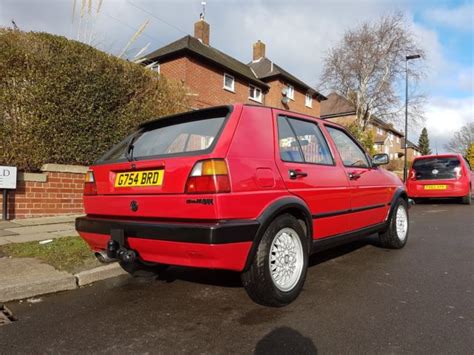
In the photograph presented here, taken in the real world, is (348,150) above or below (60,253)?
above

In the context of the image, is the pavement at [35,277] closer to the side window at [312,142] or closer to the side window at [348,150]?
the side window at [312,142]

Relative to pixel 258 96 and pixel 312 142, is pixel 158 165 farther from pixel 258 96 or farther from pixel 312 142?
pixel 258 96

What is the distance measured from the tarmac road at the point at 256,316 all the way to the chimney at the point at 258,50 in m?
26.7

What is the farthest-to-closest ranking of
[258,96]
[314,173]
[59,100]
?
1. [258,96]
2. [59,100]
3. [314,173]

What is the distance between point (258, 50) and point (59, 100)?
23926mm

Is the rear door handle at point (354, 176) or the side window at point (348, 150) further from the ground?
the side window at point (348, 150)

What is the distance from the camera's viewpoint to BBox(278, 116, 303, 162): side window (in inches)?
129

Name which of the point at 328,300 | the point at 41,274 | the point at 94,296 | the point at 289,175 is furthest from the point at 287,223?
the point at 41,274

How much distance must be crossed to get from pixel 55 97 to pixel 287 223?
583cm

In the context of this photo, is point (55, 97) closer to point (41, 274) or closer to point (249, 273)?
point (41, 274)

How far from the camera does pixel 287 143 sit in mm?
3379

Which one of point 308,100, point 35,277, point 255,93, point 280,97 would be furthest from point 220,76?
point 35,277

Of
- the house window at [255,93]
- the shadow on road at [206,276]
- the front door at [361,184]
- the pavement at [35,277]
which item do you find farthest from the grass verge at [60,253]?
the house window at [255,93]

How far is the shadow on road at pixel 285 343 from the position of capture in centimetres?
236
